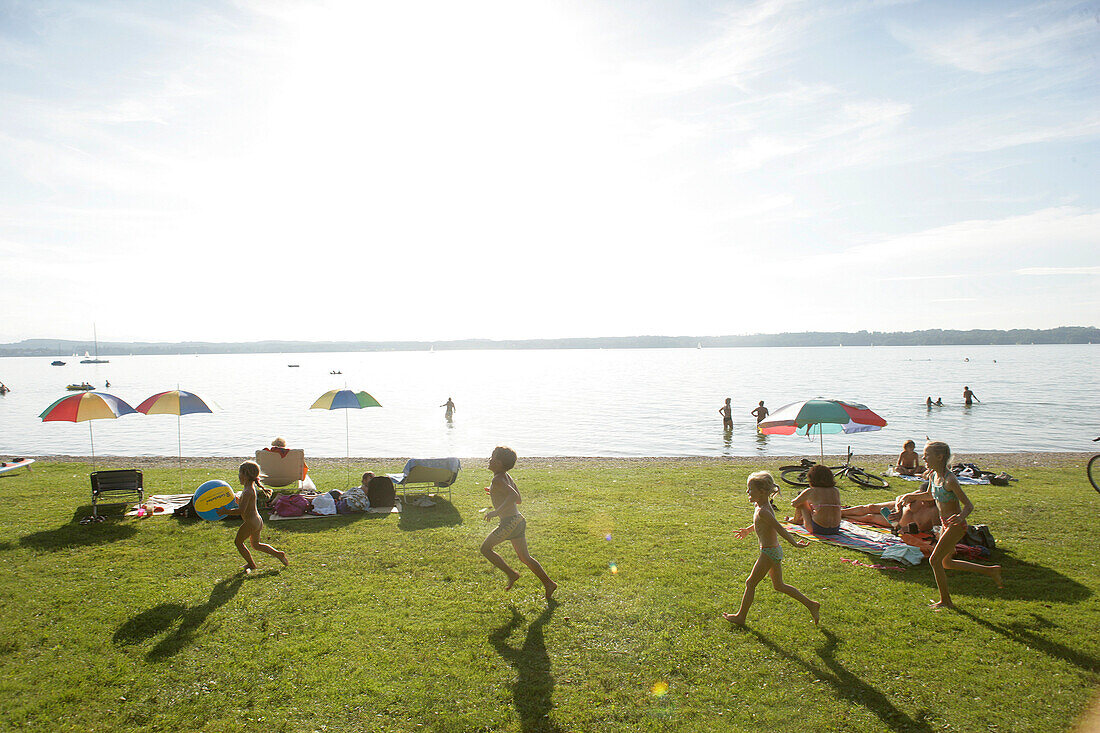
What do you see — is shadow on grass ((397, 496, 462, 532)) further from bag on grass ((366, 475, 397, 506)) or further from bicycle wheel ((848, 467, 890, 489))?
bicycle wheel ((848, 467, 890, 489))

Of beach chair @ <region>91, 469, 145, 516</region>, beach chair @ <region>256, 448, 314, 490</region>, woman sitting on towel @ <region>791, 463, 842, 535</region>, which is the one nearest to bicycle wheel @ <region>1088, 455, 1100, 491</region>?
woman sitting on towel @ <region>791, 463, 842, 535</region>

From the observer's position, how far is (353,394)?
17203 mm

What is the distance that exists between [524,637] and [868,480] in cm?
1364

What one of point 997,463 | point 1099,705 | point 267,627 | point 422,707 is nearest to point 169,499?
point 267,627

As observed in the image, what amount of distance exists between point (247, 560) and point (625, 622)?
240 inches

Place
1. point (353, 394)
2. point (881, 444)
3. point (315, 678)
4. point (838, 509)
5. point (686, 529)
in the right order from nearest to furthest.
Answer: point (315, 678) < point (838, 509) < point (686, 529) < point (353, 394) < point (881, 444)

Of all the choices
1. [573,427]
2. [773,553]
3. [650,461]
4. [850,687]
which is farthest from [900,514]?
[573,427]

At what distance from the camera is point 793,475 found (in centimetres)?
1819

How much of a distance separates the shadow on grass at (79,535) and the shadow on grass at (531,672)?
28.4 feet

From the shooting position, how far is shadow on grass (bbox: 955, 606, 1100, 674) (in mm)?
6379

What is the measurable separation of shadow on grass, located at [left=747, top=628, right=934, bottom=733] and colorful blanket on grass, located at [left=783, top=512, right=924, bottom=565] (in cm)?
347

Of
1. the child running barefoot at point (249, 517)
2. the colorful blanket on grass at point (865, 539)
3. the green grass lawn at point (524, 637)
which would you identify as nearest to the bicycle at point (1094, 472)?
the green grass lawn at point (524, 637)

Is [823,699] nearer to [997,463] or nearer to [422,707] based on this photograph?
[422,707]

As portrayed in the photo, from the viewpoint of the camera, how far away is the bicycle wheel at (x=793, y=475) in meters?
17.4
